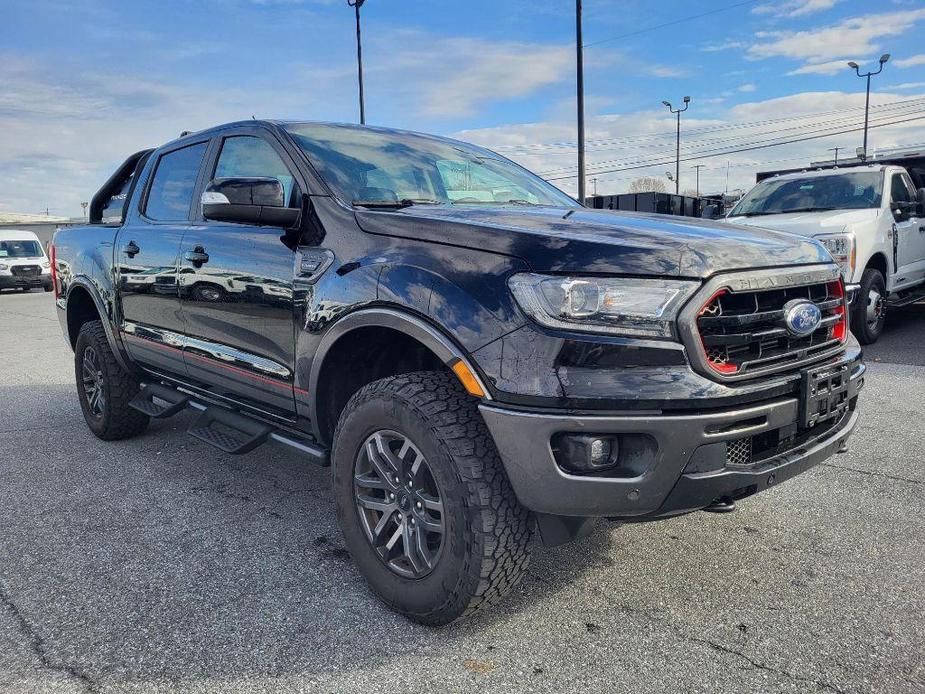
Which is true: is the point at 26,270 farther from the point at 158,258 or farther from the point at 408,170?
the point at 408,170

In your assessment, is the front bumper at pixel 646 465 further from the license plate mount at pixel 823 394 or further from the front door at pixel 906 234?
the front door at pixel 906 234

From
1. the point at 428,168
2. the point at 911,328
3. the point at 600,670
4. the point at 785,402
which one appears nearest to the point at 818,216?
the point at 911,328

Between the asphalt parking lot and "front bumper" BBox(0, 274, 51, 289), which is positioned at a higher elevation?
"front bumper" BBox(0, 274, 51, 289)

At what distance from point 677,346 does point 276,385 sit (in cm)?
175

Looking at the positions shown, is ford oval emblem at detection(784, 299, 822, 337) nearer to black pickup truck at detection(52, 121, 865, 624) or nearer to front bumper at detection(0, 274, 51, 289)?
black pickup truck at detection(52, 121, 865, 624)

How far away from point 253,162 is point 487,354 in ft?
6.22

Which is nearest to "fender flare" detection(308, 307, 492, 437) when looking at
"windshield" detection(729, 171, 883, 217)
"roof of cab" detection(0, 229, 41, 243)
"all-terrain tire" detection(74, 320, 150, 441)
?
"all-terrain tire" detection(74, 320, 150, 441)

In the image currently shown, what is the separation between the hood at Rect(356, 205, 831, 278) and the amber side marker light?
0.37 metres

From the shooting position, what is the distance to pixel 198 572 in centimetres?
296

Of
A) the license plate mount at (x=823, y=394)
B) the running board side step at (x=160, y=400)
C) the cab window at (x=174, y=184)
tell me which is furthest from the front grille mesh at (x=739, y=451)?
the cab window at (x=174, y=184)

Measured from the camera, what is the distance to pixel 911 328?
9.37 meters

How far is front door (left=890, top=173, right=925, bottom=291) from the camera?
8.34 metres

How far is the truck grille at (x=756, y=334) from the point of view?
2.25m

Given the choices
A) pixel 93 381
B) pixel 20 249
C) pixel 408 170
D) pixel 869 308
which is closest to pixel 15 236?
pixel 20 249
